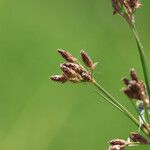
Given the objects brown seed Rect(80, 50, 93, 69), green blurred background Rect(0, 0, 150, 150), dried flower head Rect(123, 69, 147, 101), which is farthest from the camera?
green blurred background Rect(0, 0, 150, 150)

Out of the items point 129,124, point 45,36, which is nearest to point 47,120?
point 129,124

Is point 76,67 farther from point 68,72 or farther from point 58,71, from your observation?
point 58,71

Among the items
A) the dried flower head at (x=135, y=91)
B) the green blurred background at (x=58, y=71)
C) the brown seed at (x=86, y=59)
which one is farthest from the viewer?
the green blurred background at (x=58, y=71)

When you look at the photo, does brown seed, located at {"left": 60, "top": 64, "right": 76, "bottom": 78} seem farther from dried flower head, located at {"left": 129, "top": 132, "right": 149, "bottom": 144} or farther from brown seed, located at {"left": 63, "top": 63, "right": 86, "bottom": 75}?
dried flower head, located at {"left": 129, "top": 132, "right": 149, "bottom": 144}

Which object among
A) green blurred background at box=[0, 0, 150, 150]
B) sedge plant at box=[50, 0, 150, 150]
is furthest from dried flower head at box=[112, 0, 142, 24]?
green blurred background at box=[0, 0, 150, 150]

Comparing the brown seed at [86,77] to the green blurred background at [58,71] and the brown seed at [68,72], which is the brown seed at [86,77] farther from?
the green blurred background at [58,71]

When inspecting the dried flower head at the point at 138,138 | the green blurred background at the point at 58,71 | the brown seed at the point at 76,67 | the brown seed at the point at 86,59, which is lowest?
the dried flower head at the point at 138,138

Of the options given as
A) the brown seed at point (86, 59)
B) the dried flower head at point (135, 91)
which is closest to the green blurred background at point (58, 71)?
the brown seed at point (86, 59)

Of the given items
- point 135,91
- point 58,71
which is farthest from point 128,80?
point 58,71
